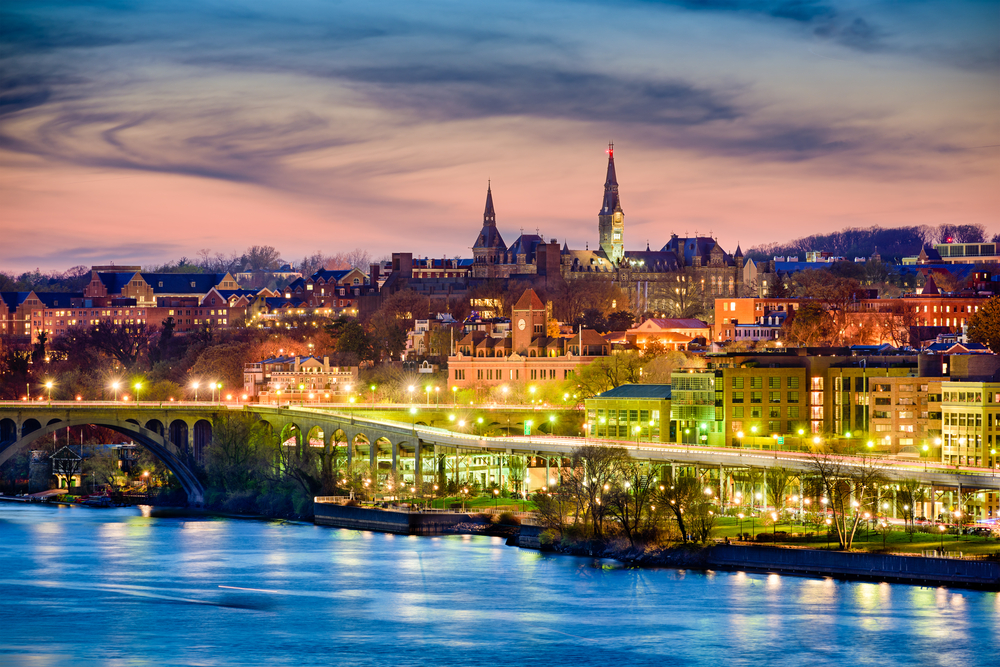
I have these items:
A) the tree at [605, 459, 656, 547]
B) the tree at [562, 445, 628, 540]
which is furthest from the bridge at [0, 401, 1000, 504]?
the tree at [605, 459, 656, 547]

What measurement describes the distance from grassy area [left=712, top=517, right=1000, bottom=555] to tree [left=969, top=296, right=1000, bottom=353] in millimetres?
46347

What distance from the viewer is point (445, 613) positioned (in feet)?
158

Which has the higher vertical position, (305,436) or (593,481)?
(305,436)

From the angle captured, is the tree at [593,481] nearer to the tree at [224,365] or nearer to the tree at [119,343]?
the tree at [224,365]

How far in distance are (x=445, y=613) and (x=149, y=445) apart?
38507 millimetres

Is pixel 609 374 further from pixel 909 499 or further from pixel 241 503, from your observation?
pixel 909 499

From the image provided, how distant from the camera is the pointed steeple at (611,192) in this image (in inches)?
7500

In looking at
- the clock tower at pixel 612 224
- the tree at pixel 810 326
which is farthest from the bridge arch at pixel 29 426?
the clock tower at pixel 612 224

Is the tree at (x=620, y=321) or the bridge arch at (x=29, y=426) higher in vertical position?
the tree at (x=620, y=321)

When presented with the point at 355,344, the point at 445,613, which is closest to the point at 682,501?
the point at 445,613

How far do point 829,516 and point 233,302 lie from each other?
430 feet

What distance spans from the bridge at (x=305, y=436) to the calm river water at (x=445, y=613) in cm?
1277

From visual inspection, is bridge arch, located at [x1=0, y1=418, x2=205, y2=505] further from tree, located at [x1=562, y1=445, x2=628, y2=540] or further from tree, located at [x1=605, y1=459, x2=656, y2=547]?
tree, located at [x1=605, y1=459, x2=656, y2=547]

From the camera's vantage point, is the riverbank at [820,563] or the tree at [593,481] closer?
the riverbank at [820,563]
